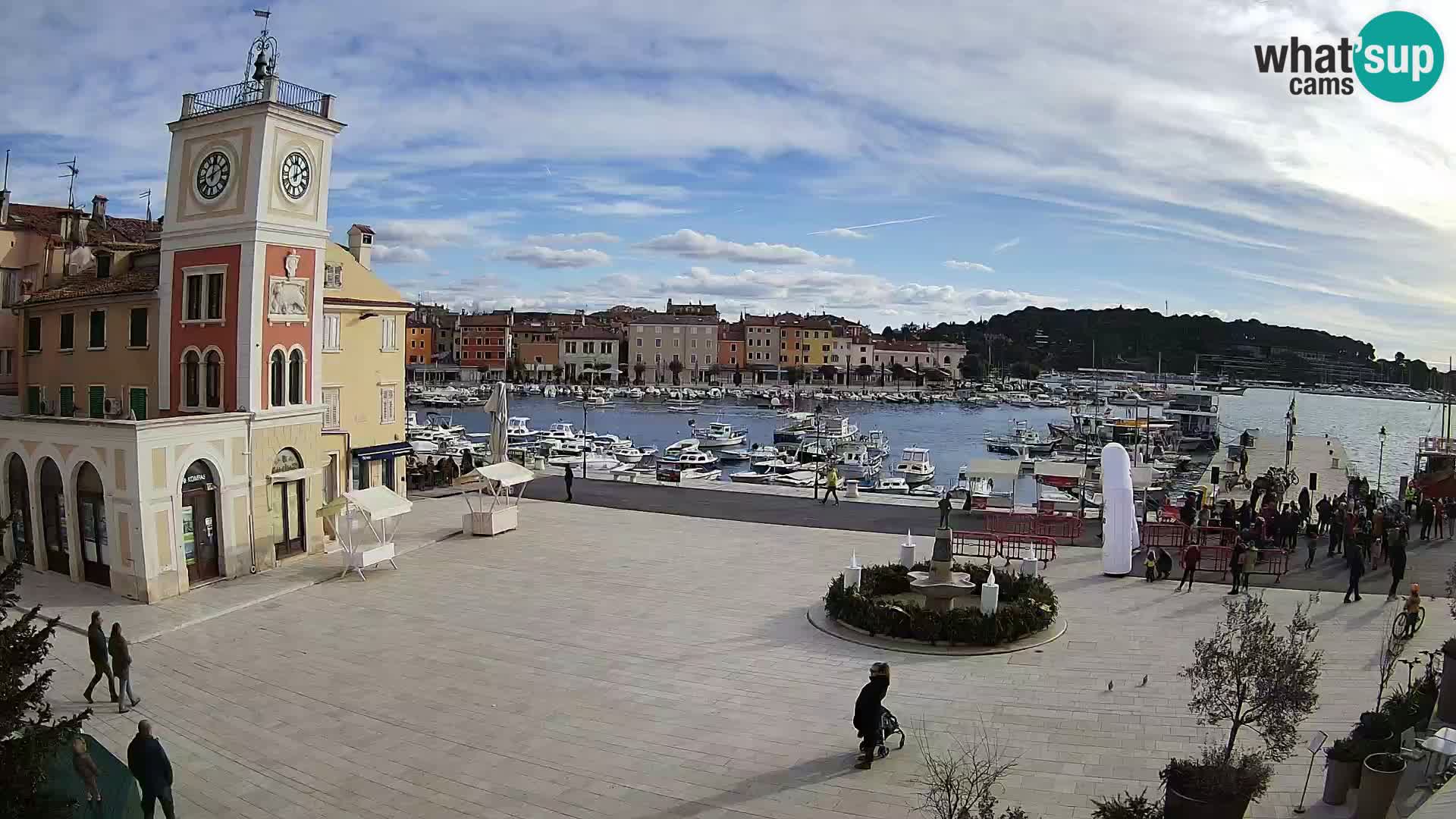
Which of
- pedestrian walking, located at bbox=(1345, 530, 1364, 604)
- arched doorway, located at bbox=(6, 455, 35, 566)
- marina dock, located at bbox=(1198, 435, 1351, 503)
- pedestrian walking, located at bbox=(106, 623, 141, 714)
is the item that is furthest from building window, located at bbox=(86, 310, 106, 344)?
marina dock, located at bbox=(1198, 435, 1351, 503)

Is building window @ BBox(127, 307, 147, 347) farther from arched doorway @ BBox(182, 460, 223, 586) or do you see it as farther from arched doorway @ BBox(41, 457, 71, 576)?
arched doorway @ BBox(182, 460, 223, 586)

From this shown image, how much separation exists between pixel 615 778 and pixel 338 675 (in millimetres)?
5144

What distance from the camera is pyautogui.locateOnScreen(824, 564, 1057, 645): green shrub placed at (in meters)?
12.8

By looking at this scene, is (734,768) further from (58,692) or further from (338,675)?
(58,692)

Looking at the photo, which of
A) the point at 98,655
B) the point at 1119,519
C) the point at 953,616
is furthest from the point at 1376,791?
the point at 98,655

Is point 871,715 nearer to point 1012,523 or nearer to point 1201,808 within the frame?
point 1201,808

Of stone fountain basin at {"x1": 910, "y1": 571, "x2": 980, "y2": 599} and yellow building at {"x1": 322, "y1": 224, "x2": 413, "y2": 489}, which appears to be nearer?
stone fountain basin at {"x1": 910, "y1": 571, "x2": 980, "y2": 599}

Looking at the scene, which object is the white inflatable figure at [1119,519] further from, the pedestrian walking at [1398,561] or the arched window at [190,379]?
the arched window at [190,379]

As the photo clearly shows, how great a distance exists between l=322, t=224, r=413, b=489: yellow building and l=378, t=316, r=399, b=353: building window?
22 millimetres

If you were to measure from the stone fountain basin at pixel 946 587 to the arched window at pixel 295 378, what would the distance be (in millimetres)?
13477

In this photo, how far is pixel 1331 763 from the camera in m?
7.87

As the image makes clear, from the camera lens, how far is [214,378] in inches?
762

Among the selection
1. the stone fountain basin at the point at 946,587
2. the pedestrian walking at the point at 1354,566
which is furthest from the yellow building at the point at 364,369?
the pedestrian walking at the point at 1354,566

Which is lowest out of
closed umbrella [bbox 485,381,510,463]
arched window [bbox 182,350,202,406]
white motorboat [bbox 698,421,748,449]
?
white motorboat [bbox 698,421,748,449]
